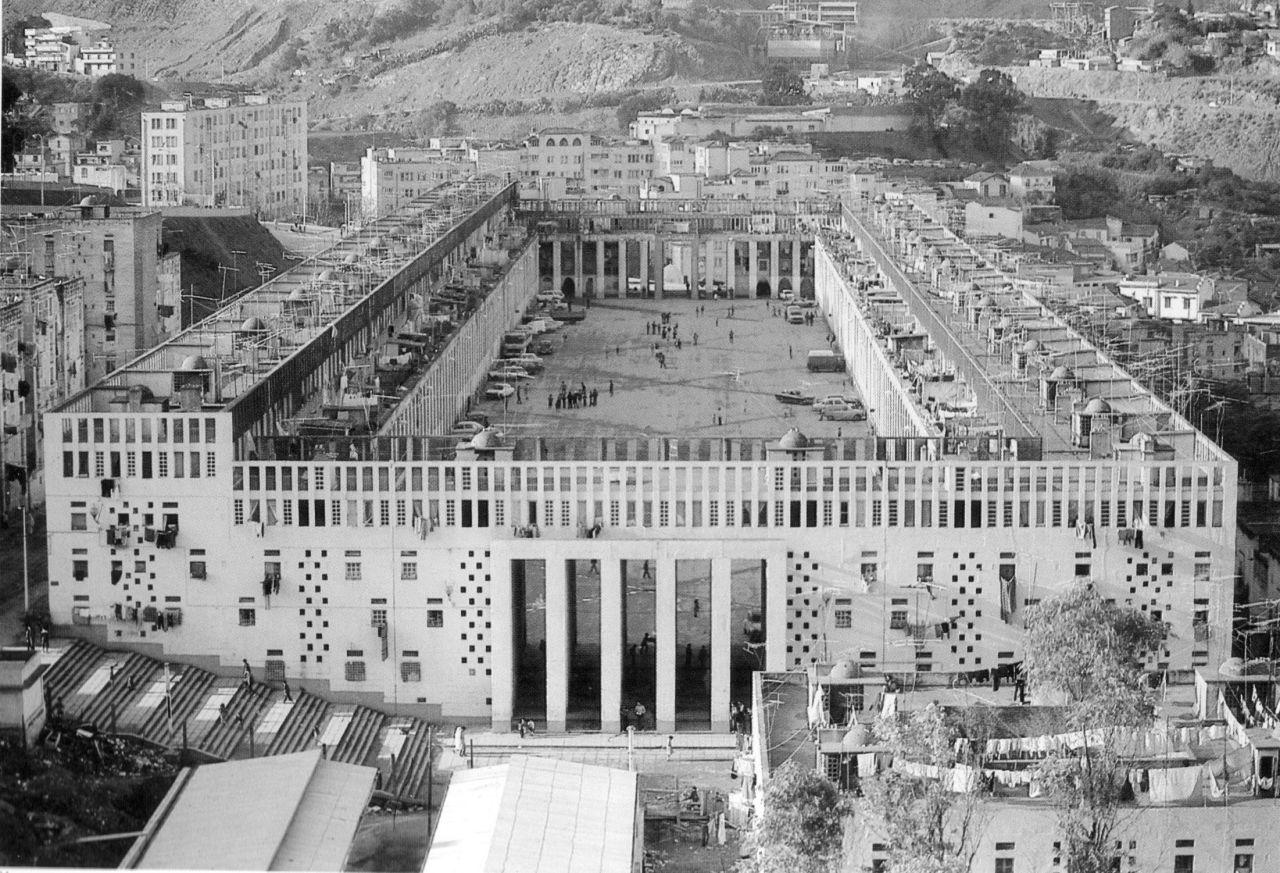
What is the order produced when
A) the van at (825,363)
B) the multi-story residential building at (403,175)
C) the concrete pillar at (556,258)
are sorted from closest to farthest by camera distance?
the van at (825,363), the concrete pillar at (556,258), the multi-story residential building at (403,175)

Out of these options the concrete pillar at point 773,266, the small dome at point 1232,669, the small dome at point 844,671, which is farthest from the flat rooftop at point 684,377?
the small dome at point 1232,669

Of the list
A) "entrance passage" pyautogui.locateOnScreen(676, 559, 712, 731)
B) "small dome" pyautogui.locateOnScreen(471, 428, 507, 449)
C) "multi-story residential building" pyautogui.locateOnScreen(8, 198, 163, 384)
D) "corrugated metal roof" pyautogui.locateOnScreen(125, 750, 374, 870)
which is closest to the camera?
"corrugated metal roof" pyautogui.locateOnScreen(125, 750, 374, 870)

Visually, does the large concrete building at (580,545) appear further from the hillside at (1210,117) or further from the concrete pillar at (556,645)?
the hillside at (1210,117)

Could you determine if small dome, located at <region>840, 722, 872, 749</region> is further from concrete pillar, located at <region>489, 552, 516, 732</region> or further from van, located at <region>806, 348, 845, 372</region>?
van, located at <region>806, 348, 845, 372</region>

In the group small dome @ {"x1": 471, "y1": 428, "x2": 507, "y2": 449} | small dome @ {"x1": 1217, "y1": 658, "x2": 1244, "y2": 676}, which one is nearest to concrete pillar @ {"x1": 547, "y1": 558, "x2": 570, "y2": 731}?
small dome @ {"x1": 471, "y1": 428, "x2": 507, "y2": 449}

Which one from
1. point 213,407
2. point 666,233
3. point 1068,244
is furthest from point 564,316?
point 213,407

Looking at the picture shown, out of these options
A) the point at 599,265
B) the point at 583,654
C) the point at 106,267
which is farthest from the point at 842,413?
the point at 599,265
